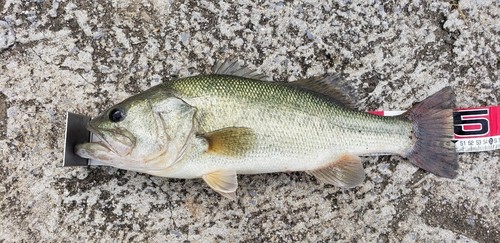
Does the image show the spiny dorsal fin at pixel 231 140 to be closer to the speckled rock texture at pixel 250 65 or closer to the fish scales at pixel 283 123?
the fish scales at pixel 283 123

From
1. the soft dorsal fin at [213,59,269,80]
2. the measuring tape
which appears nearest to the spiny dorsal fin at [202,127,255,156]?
the soft dorsal fin at [213,59,269,80]

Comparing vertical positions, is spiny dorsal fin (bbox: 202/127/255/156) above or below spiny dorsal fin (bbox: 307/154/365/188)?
above

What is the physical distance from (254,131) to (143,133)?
55cm

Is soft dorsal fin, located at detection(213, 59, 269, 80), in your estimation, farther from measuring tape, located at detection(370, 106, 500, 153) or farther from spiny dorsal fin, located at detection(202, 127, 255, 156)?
measuring tape, located at detection(370, 106, 500, 153)

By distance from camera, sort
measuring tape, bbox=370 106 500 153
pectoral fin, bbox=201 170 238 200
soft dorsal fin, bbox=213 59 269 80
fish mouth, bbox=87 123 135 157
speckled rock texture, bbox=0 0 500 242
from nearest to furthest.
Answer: fish mouth, bbox=87 123 135 157
pectoral fin, bbox=201 170 238 200
soft dorsal fin, bbox=213 59 269 80
speckled rock texture, bbox=0 0 500 242
measuring tape, bbox=370 106 500 153

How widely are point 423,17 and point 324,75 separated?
821 millimetres

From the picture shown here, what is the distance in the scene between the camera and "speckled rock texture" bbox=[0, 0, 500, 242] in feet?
8.90

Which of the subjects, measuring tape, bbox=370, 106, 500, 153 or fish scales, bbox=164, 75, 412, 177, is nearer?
fish scales, bbox=164, 75, 412, 177

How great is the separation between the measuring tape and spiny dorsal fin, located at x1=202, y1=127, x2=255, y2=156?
0.88 meters

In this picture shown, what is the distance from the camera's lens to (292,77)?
2.88 m

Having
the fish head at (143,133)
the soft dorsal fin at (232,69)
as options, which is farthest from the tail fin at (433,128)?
the fish head at (143,133)

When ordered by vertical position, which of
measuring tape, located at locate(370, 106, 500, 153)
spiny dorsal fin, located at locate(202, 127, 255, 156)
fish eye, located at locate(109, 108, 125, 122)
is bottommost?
measuring tape, located at locate(370, 106, 500, 153)

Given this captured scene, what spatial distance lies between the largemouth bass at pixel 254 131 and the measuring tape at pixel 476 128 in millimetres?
183

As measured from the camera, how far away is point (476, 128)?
286cm
